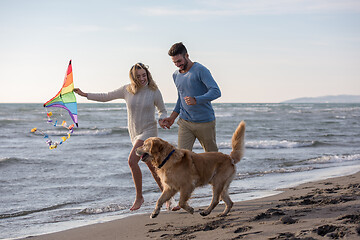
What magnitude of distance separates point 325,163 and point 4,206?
306 inches

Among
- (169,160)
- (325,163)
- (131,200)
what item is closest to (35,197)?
(131,200)

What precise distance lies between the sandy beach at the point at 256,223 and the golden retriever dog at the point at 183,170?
0.29 m

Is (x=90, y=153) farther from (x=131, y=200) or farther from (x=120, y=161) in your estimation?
(x=131, y=200)

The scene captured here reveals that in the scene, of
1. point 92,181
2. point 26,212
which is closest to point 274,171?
point 92,181

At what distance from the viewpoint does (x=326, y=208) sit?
4516 millimetres

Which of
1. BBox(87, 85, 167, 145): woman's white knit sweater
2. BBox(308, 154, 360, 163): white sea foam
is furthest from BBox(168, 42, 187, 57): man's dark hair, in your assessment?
BBox(308, 154, 360, 163): white sea foam

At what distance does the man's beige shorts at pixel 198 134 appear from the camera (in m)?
5.44

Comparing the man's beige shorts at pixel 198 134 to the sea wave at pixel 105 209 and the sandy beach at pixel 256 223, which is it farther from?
the sea wave at pixel 105 209

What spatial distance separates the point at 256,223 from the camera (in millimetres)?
4168

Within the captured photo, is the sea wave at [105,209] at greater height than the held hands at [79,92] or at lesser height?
lesser

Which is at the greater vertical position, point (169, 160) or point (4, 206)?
point (169, 160)

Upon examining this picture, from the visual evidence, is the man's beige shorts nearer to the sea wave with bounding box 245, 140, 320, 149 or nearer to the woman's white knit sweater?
the woman's white knit sweater

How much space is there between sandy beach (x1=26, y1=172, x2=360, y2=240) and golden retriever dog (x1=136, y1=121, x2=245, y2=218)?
0.29 metres

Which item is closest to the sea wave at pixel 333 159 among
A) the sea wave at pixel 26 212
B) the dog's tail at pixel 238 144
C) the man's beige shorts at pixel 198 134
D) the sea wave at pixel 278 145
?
the sea wave at pixel 278 145
